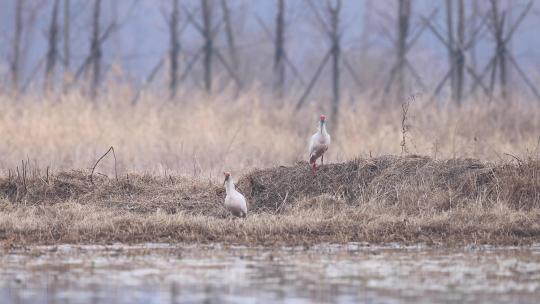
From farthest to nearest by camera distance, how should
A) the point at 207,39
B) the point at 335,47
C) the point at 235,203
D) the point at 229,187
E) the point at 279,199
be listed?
the point at 207,39, the point at 335,47, the point at 279,199, the point at 229,187, the point at 235,203

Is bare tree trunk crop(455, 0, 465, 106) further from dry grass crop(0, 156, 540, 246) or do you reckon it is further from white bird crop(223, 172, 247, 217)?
white bird crop(223, 172, 247, 217)

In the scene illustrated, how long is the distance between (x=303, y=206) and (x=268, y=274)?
13.1 feet

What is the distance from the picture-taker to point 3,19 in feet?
211

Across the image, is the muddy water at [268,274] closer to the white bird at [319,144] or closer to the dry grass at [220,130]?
the white bird at [319,144]

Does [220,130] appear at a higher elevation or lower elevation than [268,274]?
higher

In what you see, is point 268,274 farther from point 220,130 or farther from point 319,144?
point 220,130

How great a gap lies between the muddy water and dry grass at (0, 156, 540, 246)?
57 cm

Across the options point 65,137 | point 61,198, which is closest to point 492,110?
point 65,137

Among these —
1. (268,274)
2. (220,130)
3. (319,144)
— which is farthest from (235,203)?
(220,130)

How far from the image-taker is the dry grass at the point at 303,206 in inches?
446

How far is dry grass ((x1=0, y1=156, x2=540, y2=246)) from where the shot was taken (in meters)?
11.3

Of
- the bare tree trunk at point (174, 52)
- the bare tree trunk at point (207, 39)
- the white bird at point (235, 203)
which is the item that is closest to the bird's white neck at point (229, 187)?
the white bird at point (235, 203)

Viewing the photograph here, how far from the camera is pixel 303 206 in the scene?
42.5 ft

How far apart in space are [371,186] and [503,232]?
2.30m
